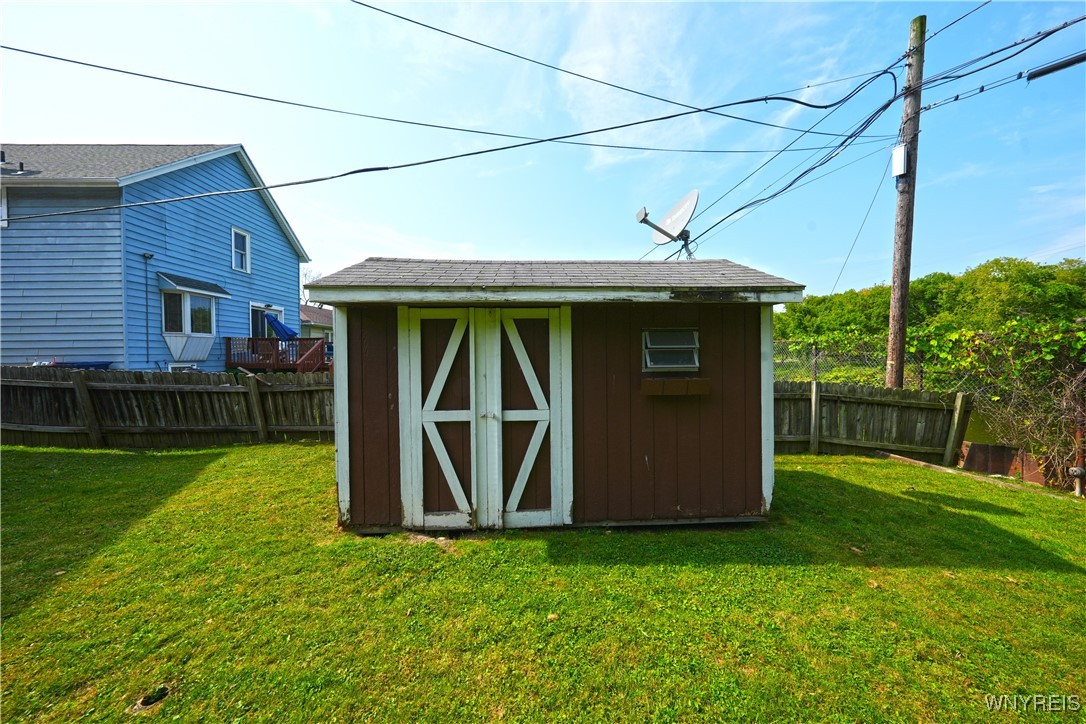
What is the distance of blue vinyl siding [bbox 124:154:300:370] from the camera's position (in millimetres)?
9086

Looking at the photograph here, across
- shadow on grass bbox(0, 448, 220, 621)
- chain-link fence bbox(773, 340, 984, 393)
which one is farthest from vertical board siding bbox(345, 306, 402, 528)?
chain-link fence bbox(773, 340, 984, 393)

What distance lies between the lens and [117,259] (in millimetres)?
8742

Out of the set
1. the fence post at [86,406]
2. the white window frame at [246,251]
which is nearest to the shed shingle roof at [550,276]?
Answer: the fence post at [86,406]

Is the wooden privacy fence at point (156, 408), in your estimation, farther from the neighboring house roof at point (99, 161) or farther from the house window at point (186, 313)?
the neighboring house roof at point (99, 161)

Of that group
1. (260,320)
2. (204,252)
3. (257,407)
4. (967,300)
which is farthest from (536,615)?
(967,300)

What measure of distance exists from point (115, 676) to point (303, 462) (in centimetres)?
395

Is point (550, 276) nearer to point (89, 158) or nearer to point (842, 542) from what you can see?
point (842, 542)

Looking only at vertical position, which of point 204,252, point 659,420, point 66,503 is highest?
point 204,252

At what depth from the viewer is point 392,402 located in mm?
3654

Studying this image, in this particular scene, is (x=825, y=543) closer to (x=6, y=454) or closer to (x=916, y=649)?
(x=916, y=649)

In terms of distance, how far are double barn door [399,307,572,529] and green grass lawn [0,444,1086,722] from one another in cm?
33

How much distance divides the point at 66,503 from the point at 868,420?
35.3 ft

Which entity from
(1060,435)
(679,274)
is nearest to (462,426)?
(679,274)

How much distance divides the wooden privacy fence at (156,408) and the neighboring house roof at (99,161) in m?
4.73
